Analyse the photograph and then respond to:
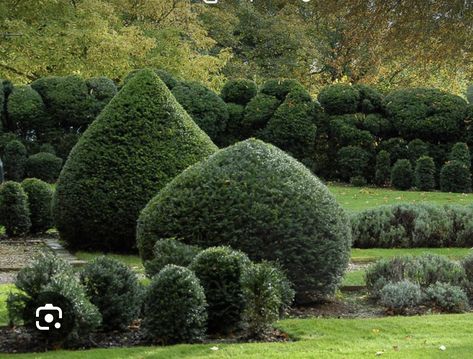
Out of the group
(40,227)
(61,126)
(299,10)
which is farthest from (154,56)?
(40,227)

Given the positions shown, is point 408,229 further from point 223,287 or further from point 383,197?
point 223,287

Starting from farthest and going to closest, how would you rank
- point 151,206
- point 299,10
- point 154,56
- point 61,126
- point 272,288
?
point 299,10, point 154,56, point 61,126, point 151,206, point 272,288

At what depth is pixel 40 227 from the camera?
532 inches

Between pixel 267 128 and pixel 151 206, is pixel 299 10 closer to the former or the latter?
pixel 267 128

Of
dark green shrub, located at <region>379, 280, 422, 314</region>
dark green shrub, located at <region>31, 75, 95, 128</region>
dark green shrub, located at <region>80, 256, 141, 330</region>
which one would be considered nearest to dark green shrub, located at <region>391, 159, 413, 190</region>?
dark green shrub, located at <region>31, 75, 95, 128</region>

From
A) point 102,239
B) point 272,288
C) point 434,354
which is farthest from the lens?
point 102,239

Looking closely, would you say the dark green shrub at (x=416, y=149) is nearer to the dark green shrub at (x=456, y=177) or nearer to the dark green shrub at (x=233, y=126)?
the dark green shrub at (x=456, y=177)

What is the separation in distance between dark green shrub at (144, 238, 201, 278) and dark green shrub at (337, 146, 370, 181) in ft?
48.6

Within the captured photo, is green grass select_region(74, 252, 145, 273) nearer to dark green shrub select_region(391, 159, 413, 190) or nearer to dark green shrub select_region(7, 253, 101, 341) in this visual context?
dark green shrub select_region(7, 253, 101, 341)

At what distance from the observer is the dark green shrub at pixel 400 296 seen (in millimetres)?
7863

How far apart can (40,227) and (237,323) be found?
24.7 ft

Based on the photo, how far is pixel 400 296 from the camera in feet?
25.9

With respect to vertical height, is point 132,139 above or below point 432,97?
below

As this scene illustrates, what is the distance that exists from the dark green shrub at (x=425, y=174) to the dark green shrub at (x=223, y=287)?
1513 centimetres
